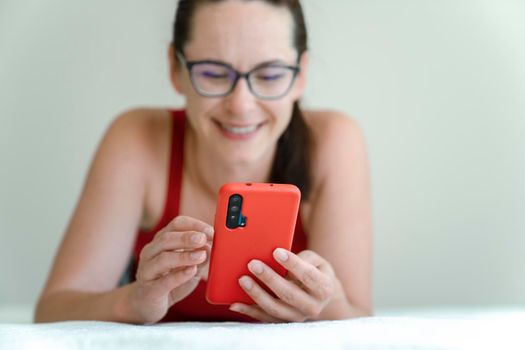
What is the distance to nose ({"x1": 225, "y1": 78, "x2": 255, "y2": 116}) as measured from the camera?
1.26 m

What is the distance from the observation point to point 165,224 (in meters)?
1.48

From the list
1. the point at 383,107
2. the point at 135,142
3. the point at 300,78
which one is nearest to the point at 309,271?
the point at 300,78

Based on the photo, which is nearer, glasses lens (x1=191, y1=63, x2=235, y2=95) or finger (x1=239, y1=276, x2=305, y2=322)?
finger (x1=239, y1=276, x2=305, y2=322)

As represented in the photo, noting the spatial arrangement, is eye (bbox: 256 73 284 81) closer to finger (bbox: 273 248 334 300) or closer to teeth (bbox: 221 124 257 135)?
teeth (bbox: 221 124 257 135)

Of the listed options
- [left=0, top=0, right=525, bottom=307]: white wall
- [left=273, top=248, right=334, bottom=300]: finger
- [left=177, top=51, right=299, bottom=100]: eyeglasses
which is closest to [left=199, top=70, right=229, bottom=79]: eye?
[left=177, top=51, right=299, bottom=100]: eyeglasses

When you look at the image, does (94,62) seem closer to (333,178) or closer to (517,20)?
(333,178)

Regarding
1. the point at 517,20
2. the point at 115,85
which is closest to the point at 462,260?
the point at 517,20

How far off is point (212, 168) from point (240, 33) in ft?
1.03

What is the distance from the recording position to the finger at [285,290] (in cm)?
100

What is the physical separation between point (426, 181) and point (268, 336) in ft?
4.04

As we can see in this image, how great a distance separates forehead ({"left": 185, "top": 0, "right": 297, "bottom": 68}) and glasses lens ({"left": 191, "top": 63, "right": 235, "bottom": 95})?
17 millimetres

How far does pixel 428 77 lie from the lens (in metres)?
1.99

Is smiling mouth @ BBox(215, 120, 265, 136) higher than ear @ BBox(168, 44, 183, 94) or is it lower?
lower

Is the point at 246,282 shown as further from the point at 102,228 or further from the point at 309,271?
the point at 102,228
